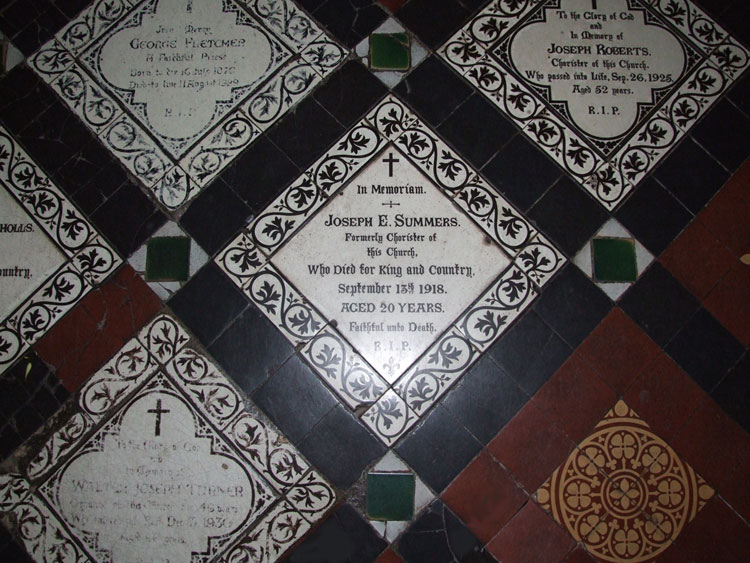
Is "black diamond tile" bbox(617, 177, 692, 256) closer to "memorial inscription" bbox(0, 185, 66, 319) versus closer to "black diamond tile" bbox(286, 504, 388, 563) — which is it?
"black diamond tile" bbox(286, 504, 388, 563)

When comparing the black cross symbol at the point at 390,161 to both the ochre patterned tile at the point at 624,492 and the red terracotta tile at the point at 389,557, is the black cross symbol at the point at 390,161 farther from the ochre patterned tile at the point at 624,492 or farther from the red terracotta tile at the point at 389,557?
the red terracotta tile at the point at 389,557

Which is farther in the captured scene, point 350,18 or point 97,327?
point 350,18

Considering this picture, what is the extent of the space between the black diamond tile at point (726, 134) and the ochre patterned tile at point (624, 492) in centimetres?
81

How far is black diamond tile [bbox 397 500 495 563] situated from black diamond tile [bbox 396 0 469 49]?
136cm

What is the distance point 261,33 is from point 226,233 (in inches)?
25.3

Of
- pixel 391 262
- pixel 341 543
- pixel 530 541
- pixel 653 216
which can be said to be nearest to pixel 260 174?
pixel 391 262

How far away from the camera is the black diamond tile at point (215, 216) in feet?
5.31

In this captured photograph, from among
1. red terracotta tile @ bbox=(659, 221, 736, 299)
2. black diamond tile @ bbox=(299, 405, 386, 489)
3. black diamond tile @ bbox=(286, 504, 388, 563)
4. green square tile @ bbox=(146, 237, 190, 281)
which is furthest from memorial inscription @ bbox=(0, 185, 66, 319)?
red terracotta tile @ bbox=(659, 221, 736, 299)

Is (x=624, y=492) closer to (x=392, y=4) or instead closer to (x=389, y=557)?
(x=389, y=557)

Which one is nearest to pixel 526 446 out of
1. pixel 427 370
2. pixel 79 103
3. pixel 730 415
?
pixel 427 370

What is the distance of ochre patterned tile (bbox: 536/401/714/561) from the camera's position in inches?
57.6

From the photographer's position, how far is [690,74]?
1.71 meters

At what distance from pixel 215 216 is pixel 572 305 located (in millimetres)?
→ 1035

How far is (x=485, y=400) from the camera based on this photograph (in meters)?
1.52
